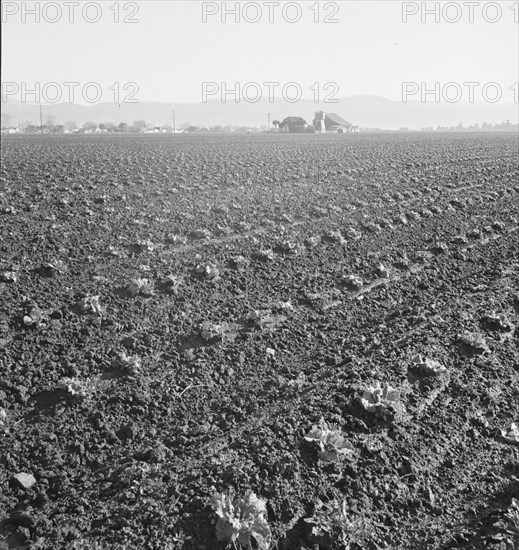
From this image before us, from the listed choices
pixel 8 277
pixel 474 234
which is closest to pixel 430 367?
pixel 8 277

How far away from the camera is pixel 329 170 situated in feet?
81.6

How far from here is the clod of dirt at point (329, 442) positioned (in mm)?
5094

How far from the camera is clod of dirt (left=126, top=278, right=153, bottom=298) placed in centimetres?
Result: 866

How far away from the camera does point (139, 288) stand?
869 centimetres

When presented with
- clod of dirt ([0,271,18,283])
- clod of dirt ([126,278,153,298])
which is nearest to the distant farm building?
clod of dirt ([126,278,153,298])

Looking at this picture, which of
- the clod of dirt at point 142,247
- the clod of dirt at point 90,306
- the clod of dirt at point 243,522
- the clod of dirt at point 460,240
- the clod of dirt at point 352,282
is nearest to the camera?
the clod of dirt at point 243,522

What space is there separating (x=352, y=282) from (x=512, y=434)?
4.28 metres

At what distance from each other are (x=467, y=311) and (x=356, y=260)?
301cm

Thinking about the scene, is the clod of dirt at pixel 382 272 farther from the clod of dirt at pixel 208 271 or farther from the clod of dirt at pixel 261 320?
the clod of dirt at pixel 208 271

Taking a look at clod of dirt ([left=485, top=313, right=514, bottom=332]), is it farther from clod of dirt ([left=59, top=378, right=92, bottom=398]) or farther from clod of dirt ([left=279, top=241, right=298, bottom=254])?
clod of dirt ([left=59, top=378, right=92, bottom=398])

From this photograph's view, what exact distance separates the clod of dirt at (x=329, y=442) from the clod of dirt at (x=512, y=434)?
5.51 ft

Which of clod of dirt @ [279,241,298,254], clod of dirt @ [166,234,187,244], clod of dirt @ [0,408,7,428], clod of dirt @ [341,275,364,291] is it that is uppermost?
clod of dirt @ [166,234,187,244]

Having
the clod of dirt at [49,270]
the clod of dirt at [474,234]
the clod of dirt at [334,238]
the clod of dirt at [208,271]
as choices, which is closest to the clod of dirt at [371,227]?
the clod of dirt at [334,238]

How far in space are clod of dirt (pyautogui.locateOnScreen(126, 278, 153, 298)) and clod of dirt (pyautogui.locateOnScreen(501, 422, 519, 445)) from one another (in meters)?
5.35
